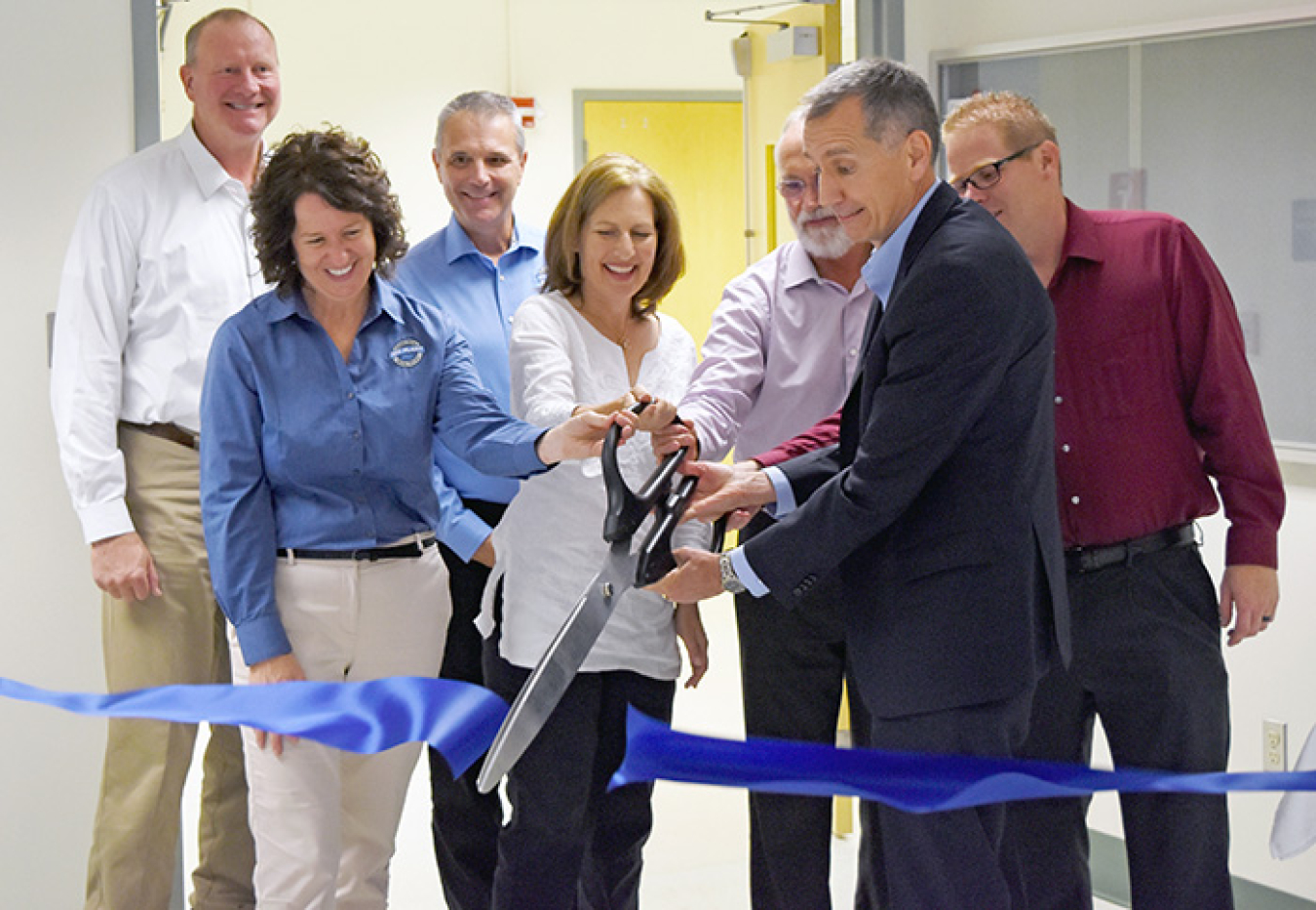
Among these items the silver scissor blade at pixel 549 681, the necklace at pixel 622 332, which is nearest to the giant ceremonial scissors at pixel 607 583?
the silver scissor blade at pixel 549 681

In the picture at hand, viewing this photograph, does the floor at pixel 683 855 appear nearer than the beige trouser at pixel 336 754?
No

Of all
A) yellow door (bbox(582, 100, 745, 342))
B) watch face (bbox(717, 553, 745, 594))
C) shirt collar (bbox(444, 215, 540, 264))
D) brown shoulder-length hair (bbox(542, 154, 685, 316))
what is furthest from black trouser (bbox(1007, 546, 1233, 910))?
yellow door (bbox(582, 100, 745, 342))

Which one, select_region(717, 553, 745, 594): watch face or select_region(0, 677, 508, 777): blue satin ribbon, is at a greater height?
select_region(717, 553, 745, 594): watch face

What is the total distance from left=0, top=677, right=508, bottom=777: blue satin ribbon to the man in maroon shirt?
1057 millimetres

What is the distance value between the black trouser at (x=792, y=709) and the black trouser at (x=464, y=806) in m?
0.59

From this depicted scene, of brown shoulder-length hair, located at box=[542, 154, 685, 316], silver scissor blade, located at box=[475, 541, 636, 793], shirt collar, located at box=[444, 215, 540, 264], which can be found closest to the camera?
silver scissor blade, located at box=[475, 541, 636, 793]

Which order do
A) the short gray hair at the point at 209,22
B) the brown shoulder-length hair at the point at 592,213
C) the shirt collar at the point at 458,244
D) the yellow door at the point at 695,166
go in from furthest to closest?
the yellow door at the point at 695,166 < the shirt collar at the point at 458,244 < the short gray hair at the point at 209,22 < the brown shoulder-length hair at the point at 592,213

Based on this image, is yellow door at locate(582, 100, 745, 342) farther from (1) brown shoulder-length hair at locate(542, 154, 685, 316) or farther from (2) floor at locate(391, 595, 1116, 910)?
(1) brown shoulder-length hair at locate(542, 154, 685, 316)

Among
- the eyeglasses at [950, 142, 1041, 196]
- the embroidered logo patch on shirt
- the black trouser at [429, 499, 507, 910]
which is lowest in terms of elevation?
the black trouser at [429, 499, 507, 910]

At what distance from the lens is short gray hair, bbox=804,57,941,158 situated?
78.0 inches

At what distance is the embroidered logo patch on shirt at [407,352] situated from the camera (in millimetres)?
2436

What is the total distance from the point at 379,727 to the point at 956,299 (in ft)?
3.12

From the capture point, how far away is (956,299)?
6.12ft

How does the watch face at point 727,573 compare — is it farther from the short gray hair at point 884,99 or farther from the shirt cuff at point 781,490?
the short gray hair at point 884,99
